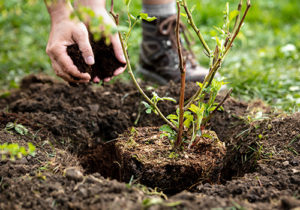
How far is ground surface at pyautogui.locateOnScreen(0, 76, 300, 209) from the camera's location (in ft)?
4.43

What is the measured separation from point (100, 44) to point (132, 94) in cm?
53

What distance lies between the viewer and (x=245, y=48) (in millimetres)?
4285

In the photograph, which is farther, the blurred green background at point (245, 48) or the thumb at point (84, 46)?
the blurred green background at point (245, 48)

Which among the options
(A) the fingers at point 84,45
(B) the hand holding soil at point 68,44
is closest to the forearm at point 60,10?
(B) the hand holding soil at point 68,44

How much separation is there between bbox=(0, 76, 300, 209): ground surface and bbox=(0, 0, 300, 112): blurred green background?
44cm

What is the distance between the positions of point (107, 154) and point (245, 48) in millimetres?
2736

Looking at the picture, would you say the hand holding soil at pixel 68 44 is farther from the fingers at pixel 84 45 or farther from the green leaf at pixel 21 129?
the green leaf at pixel 21 129

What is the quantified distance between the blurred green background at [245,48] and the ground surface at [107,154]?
436mm

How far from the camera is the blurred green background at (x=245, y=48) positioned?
2.87m

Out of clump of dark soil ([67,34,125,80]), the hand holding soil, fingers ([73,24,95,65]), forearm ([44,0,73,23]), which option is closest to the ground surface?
clump of dark soil ([67,34,125,80])

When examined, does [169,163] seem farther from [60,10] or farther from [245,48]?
[245,48]

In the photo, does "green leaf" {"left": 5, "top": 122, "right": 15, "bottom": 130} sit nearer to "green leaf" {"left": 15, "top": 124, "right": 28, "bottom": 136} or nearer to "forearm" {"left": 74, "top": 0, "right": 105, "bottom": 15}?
"green leaf" {"left": 15, "top": 124, "right": 28, "bottom": 136}

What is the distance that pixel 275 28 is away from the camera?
4.95 m

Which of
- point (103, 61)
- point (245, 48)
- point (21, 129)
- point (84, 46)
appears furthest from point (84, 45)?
point (245, 48)
